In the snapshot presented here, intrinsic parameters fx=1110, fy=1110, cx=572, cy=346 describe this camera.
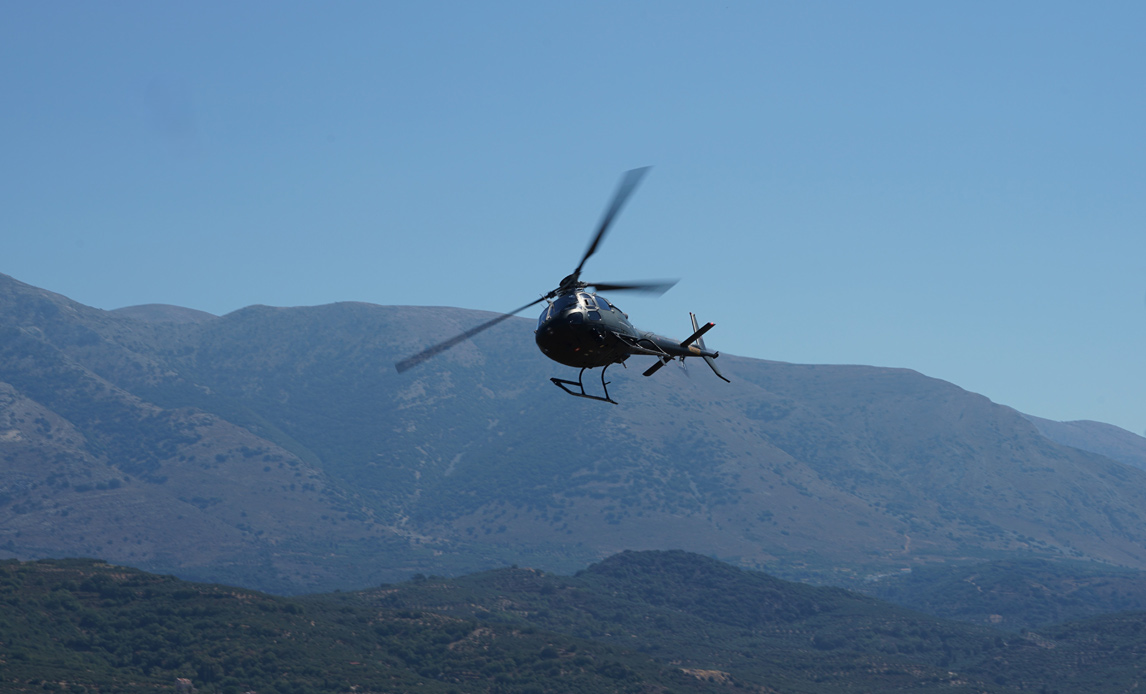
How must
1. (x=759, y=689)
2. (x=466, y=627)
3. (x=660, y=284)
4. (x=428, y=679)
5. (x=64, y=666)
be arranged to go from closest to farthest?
1. (x=660, y=284)
2. (x=64, y=666)
3. (x=428, y=679)
4. (x=759, y=689)
5. (x=466, y=627)

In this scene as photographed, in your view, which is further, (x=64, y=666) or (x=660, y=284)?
(x=64, y=666)

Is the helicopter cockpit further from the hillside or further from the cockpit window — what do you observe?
the hillside

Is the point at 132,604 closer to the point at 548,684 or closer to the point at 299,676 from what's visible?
the point at 299,676

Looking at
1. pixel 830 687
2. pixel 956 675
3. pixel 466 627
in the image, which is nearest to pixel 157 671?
pixel 466 627

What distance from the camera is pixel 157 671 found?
133 metres

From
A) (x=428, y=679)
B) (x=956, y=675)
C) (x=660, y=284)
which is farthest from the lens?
(x=956, y=675)

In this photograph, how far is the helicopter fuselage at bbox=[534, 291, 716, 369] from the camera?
4328cm

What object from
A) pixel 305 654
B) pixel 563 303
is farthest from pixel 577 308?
pixel 305 654

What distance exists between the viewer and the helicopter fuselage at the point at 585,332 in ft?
142

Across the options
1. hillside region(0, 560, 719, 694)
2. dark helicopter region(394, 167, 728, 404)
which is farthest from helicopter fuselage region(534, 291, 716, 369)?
hillside region(0, 560, 719, 694)

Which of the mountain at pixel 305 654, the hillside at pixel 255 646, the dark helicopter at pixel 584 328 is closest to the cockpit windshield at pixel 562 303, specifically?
the dark helicopter at pixel 584 328

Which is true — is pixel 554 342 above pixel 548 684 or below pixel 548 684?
above

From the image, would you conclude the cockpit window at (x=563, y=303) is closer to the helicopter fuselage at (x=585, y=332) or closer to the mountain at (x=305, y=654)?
the helicopter fuselage at (x=585, y=332)

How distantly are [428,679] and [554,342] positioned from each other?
110 meters
